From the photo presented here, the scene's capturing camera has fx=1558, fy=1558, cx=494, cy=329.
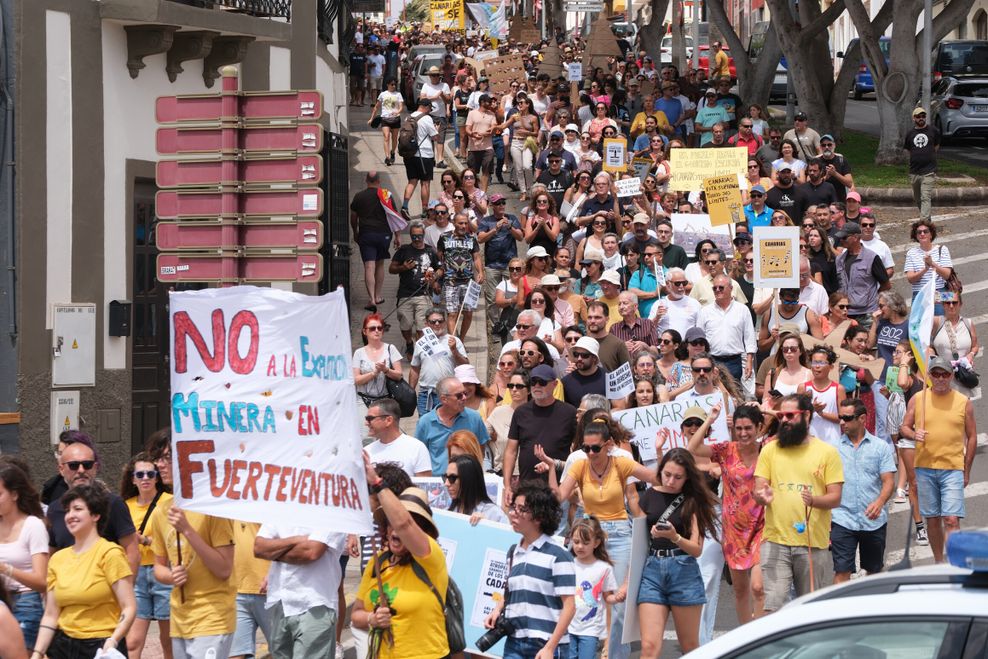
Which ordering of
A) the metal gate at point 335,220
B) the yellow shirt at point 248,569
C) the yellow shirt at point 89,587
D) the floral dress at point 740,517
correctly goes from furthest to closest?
1. the metal gate at point 335,220
2. the floral dress at point 740,517
3. the yellow shirt at point 248,569
4. the yellow shirt at point 89,587

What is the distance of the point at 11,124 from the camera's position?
1361 centimetres

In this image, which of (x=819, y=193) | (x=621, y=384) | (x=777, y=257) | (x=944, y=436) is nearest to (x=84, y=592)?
(x=621, y=384)

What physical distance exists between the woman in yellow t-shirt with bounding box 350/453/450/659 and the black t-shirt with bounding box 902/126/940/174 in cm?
1735

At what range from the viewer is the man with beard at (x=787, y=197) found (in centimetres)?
1997

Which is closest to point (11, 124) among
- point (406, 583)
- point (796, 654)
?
point (406, 583)

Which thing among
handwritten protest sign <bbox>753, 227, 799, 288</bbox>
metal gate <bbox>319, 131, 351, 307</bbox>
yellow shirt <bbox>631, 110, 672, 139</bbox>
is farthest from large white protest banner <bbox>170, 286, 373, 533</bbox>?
Answer: yellow shirt <bbox>631, 110, 672, 139</bbox>

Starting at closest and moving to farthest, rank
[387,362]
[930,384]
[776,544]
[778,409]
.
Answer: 1. [776,544]
2. [778,409]
3. [930,384]
4. [387,362]

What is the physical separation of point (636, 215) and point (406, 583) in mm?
10992

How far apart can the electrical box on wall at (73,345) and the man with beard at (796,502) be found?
268 inches

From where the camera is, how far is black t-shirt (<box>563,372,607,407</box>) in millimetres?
12469

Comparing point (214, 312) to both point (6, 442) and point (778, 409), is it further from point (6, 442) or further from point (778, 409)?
point (6, 442)

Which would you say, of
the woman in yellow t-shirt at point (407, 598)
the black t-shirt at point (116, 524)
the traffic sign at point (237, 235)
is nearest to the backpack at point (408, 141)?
the traffic sign at point (237, 235)

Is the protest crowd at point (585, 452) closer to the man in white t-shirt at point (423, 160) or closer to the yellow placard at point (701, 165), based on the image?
the yellow placard at point (701, 165)

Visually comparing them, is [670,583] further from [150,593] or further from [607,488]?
[150,593]
